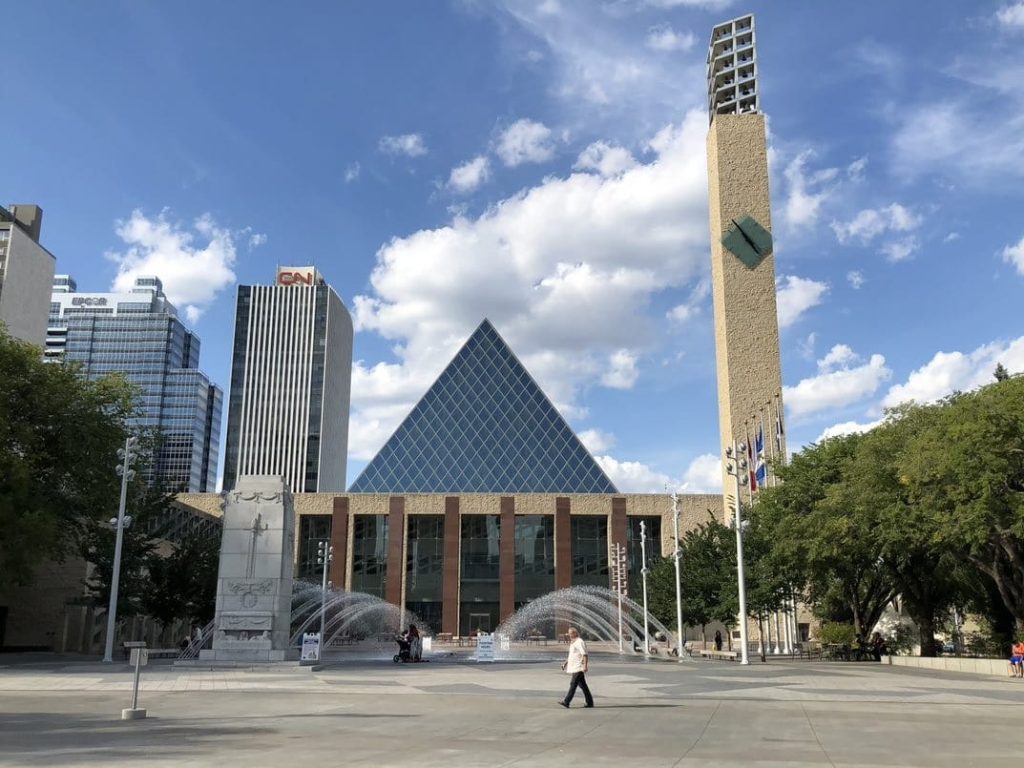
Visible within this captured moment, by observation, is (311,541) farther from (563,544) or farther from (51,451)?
(51,451)

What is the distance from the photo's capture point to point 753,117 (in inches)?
2717

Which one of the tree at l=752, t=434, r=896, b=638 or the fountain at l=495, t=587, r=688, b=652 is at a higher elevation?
the tree at l=752, t=434, r=896, b=638

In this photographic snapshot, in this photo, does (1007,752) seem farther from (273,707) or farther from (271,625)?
(271,625)

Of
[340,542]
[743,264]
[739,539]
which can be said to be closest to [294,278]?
[340,542]

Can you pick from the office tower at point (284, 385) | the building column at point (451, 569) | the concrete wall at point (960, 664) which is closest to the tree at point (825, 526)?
the concrete wall at point (960, 664)

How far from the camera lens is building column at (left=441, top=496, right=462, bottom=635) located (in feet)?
221

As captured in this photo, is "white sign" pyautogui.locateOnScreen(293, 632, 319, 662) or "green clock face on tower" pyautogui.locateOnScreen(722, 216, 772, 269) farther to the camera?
"green clock face on tower" pyautogui.locateOnScreen(722, 216, 772, 269)

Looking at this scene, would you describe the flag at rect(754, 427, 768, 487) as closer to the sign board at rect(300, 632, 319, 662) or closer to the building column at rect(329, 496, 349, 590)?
the building column at rect(329, 496, 349, 590)

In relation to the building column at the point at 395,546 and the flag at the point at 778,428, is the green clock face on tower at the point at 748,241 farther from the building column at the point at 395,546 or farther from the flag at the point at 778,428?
the building column at the point at 395,546

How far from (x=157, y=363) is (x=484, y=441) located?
93.9 m

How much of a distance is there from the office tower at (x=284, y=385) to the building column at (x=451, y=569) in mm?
85087

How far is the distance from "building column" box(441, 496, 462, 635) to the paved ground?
44660 millimetres

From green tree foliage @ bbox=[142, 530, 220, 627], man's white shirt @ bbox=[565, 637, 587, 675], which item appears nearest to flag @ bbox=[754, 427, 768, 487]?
green tree foliage @ bbox=[142, 530, 220, 627]

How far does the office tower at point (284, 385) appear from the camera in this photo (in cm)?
15200
